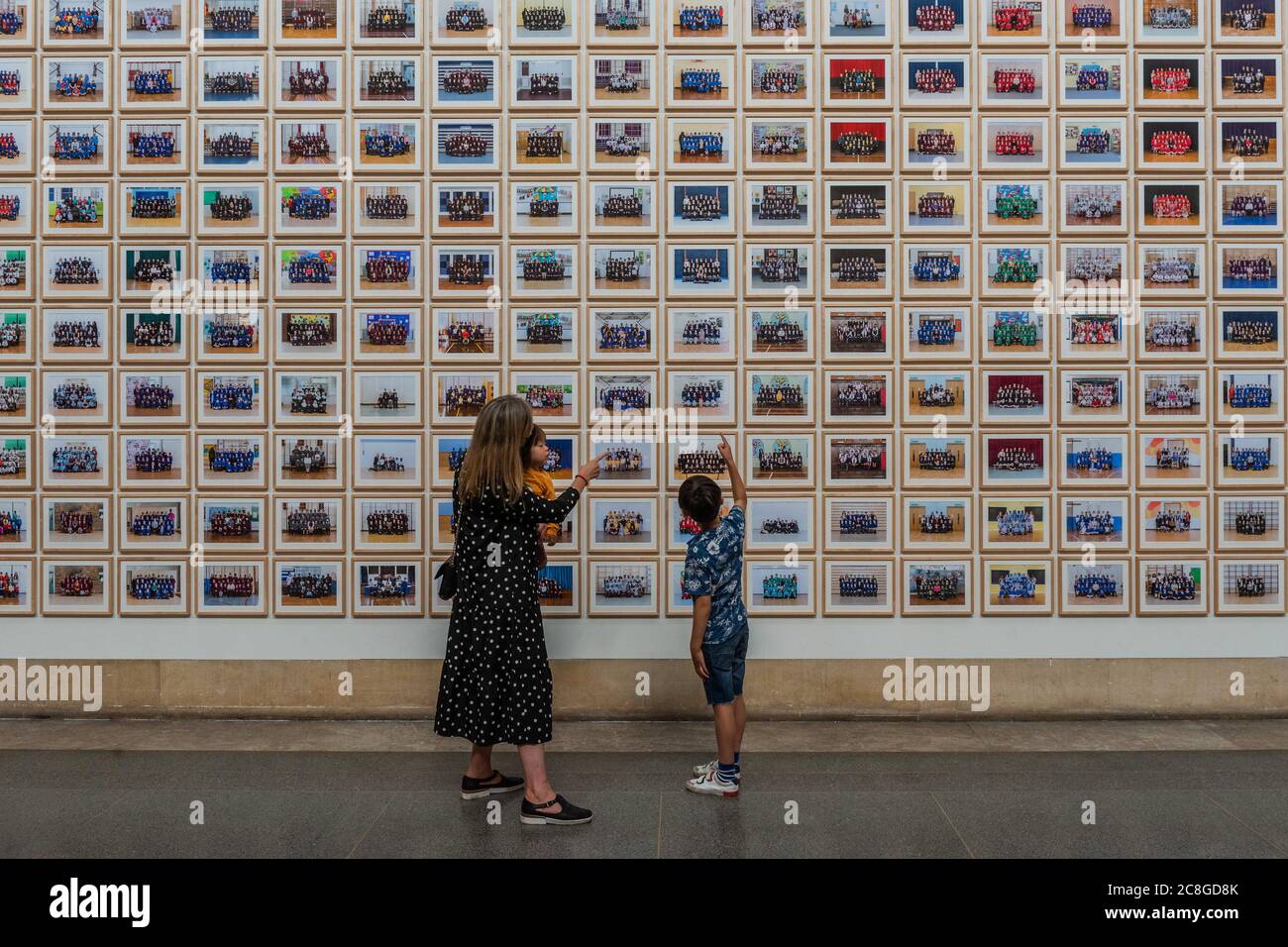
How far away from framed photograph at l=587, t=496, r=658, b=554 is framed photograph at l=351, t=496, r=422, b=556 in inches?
39.2

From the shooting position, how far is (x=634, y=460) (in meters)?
6.24

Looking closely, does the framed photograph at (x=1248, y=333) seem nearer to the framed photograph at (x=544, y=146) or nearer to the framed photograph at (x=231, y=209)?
the framed photograph at (x=544, y=146)

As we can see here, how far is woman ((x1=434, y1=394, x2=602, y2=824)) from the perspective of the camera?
4602 millimetres

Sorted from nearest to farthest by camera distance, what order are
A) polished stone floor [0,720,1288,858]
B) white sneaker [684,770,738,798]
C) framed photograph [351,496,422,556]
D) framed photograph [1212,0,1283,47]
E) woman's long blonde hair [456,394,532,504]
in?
1. polished stone floor [0,720,1288,858]
2. woman's long blonde hair [456,394,532,504]
3. white sneaker [684,770,738,798]
4. framed photograph [1212,0,1283,47]
5. framed photograph [351,496,422,556]

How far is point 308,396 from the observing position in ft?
20.6

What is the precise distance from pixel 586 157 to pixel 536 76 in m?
0.63

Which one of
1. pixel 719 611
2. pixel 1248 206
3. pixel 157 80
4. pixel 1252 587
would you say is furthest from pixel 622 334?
pixel 1252 587

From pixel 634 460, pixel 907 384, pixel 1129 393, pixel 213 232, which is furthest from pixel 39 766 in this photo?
pixel 1129 393

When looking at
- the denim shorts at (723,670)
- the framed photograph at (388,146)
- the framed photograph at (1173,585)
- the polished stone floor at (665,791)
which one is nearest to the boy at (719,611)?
the denim shorts at (723,670)

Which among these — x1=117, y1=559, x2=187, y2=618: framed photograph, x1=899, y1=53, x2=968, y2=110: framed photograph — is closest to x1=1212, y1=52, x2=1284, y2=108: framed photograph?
x1=899, y1=53, x2=968, y2=110: framed photograph

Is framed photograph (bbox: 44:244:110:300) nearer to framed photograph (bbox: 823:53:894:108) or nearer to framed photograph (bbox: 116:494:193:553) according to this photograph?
framed photograph (bbox: 116:494:193:553)

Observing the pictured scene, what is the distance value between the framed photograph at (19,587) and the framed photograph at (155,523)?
0.67 m

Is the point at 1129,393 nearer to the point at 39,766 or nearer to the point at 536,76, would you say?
the point at 536,76

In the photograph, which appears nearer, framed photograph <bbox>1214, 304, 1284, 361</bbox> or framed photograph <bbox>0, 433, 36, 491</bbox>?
framed photograph <bbox>1214, 304, 1284, 361</bbox>
